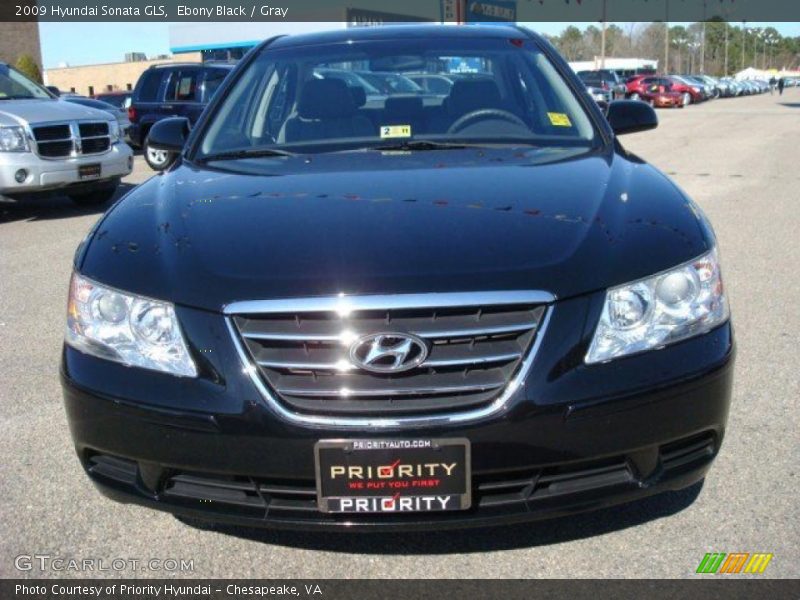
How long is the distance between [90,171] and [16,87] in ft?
4.88

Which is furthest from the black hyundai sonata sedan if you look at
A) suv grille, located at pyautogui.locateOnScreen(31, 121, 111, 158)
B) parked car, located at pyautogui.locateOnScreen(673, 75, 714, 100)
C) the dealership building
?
parked car, located at pyautogui.locateOnScreen(673, 75, 714, 100)

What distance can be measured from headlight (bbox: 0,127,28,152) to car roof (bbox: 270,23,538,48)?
19.1 feet

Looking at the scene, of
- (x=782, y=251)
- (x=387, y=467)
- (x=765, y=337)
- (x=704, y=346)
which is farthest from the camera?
(x=782, y=251)

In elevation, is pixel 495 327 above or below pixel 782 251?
above

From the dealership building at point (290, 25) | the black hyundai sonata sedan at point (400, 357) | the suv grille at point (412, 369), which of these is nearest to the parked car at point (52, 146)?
the black hyundai sonata sedan at point (400, 357)

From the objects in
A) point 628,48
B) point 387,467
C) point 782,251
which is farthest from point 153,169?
point 628,48

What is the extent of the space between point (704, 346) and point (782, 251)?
5212 mm

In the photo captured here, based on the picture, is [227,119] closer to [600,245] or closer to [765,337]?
[600,245]

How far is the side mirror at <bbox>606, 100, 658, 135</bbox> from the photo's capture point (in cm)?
418

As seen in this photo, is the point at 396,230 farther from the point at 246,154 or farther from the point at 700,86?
the point at 700,86

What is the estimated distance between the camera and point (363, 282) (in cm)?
→ 237

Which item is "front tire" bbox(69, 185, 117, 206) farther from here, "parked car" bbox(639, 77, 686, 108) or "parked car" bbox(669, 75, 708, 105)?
"parked car" bbox(669, 75, 708, 105)

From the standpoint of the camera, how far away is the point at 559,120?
384 cm

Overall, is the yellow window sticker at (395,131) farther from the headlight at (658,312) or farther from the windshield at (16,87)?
the windshield at (16,87)
